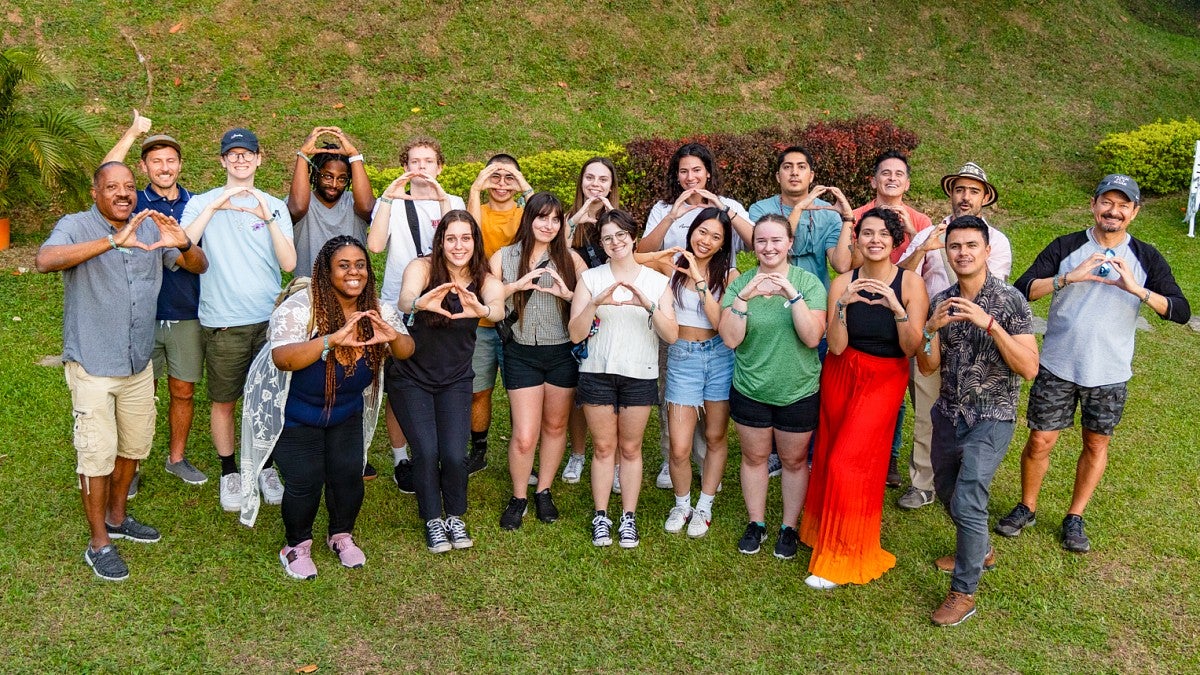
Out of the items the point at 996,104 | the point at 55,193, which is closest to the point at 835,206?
the point at 55,193

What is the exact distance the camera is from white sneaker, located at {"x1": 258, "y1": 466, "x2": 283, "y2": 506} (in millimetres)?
5848

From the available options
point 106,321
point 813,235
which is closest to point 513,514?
point 106,321

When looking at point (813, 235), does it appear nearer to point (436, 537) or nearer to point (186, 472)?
point (436, 537)

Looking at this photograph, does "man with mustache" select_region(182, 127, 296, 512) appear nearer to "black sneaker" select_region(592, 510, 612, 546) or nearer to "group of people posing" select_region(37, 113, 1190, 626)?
"group of people posing" select_region(37, 113, 1190, 626)

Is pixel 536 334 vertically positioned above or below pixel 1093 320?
below

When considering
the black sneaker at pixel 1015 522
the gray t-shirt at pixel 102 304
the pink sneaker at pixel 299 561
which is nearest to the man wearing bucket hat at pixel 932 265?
the black sneaker at pixel 1015 522

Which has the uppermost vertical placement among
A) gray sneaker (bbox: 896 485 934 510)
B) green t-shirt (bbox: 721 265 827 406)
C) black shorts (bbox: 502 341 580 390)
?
green t-shirt (bbox: 721 265 827 406)

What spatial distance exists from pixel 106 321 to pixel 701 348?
10.00 feet

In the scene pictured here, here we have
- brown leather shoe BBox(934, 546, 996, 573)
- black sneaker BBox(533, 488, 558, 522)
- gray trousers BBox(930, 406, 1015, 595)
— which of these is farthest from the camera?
black sneaker BBox(533, 488, 558, 522)

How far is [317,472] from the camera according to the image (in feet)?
16.5

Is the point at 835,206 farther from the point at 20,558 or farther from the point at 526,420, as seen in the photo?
the point at 20,558

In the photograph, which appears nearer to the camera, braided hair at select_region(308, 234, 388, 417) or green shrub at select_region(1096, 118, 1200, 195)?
braided hair at select_region(308, 234, 388, 417)

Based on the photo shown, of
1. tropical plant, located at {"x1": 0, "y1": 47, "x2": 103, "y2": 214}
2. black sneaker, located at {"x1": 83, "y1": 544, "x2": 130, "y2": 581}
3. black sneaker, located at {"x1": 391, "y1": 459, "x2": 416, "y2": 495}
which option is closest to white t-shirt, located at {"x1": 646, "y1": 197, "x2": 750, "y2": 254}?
black sneaker, located at {"x1": 391, "y1": 459, "x2": 416, "y2": 495}

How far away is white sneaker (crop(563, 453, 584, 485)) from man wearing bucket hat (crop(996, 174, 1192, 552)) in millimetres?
2657
